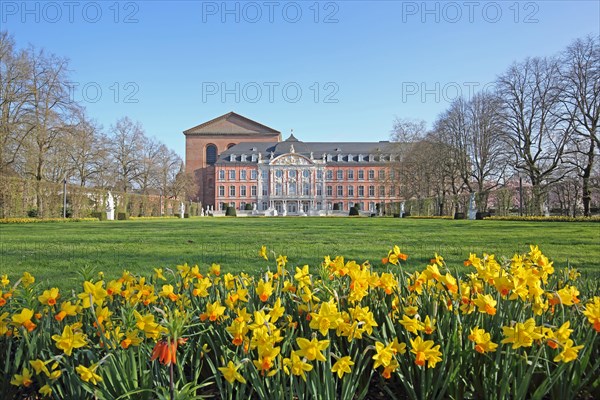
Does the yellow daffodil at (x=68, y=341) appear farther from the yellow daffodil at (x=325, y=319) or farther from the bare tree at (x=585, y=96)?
the bare tree at (x=585, y=96)

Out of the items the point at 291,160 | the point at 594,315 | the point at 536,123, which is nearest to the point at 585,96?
the point at 536,123

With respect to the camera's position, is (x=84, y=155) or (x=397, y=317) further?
(x=84, y=155)

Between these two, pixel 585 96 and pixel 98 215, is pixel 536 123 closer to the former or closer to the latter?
pixel 585 96

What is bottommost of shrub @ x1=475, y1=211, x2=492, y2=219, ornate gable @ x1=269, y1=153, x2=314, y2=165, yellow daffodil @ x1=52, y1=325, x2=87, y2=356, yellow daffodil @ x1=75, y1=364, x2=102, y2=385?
yellow daffodil @ x1=75, y1=364, x2=102, y2=385

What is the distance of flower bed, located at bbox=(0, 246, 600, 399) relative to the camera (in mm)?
1290

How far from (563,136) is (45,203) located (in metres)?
29.8

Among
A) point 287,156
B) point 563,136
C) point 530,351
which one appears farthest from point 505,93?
point 287,156

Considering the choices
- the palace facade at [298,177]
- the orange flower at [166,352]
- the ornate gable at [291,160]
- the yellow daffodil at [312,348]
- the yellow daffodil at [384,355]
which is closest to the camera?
the orange flower at [166,352]

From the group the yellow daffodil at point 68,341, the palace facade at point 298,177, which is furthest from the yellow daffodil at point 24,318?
the palace facade at point 298,177

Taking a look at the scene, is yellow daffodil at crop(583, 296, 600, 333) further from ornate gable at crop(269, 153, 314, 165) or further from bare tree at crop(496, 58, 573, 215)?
ornate gable at crop(269, 153, 314, 165)

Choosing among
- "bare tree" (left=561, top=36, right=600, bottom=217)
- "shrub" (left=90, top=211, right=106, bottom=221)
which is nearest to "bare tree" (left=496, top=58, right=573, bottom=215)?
"bare tree" (left=561, top=36, right=600, bottom=217)

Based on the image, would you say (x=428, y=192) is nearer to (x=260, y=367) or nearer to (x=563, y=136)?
(x=563, y=136)

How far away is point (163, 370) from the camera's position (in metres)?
1.42

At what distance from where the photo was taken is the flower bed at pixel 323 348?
50.8 inches
